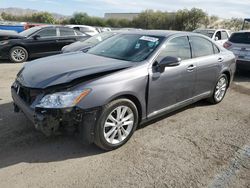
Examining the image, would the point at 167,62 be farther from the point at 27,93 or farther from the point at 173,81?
the point at 27,93

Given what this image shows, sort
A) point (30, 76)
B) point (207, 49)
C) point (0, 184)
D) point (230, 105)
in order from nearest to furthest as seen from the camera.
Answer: point (0, 184)
point (30, 76)
point (207, 49)
point (230, 105)

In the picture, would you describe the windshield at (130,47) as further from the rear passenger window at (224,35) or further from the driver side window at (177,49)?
the rear passenger window at (224,35)

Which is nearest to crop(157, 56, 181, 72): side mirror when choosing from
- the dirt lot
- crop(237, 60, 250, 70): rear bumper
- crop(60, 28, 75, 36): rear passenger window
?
the dirt lot

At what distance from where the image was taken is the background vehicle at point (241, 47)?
795cm

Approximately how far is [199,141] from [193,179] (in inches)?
38.7

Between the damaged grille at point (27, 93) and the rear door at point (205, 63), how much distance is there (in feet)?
8.96

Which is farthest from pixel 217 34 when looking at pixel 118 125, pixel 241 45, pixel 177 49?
pixel 118 125

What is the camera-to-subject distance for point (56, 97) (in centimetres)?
293

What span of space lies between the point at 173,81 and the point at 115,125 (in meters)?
1.23

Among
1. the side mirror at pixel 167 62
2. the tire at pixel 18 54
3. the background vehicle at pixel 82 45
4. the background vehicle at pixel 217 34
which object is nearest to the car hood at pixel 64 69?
the side mirror at pixel 167 62

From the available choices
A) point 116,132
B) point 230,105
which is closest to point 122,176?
point 116,132

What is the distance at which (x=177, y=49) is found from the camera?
13.6 feet

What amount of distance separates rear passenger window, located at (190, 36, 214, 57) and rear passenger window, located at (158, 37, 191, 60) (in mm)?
168

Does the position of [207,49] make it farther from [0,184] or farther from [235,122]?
[0,184]
